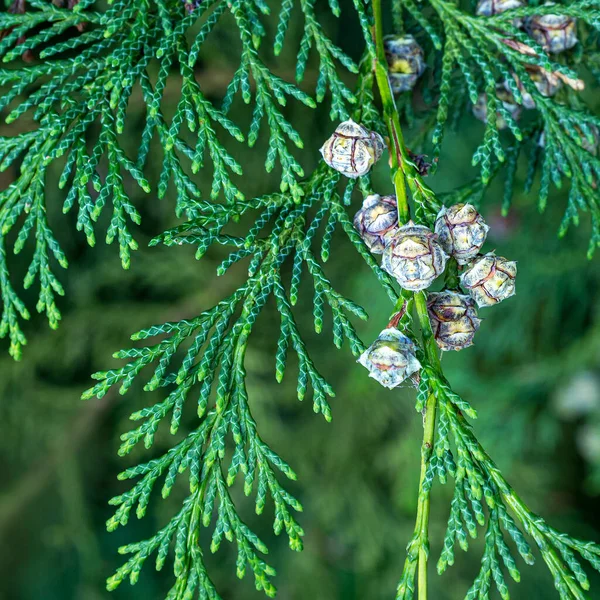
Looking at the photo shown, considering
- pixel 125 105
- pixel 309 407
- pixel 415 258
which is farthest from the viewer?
pixel 309 407

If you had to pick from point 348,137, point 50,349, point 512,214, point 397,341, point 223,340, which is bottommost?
point 50,349

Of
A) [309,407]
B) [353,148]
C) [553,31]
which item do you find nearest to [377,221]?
[353,148]

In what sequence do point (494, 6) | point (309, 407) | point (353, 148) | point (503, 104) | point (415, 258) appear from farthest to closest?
point (309, 407) → point (503, 104) → point (494, 6) → point (353, 148) → point (415, 258)

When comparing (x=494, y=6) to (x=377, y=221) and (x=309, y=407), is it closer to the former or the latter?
(x=377, y=221)

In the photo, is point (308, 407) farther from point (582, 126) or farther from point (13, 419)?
point (582, 126)

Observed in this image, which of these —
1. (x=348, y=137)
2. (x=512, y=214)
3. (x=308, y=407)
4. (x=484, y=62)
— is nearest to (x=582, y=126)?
(x=484, y=62)

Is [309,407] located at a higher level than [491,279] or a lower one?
lower

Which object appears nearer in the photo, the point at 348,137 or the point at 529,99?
the point at 348,137
